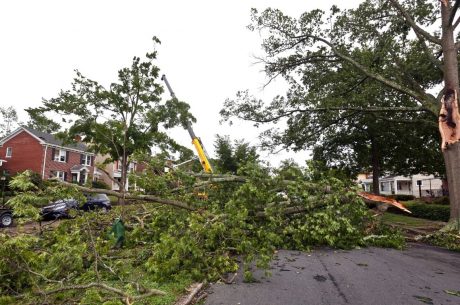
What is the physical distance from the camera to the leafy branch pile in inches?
154

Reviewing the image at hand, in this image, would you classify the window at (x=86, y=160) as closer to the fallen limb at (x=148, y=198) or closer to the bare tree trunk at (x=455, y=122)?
the fallen limb at (x=148, y=198)

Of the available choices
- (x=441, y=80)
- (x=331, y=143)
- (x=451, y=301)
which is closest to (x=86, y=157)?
(x=331, y=143)

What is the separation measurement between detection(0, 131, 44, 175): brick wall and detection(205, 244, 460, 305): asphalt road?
33.1m

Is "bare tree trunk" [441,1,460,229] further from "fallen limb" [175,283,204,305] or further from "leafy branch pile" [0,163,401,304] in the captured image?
"fallen limb" [175,283,204,305]

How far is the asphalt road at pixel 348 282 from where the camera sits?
3.79 metres

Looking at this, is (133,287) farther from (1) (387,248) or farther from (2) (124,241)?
(1) (387,248)

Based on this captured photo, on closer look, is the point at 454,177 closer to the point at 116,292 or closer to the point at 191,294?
the point at 191,294

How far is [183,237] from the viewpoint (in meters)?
4.96

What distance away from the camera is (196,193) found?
777 cm

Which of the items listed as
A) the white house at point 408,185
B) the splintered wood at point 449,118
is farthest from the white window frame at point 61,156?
the white house at point 408,185

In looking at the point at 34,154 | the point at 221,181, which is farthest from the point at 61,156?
the point at 221,181

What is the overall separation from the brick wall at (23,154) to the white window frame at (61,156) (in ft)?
6.12

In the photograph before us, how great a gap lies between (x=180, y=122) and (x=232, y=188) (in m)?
11.7

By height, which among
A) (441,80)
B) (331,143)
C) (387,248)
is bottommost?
(387,248)
